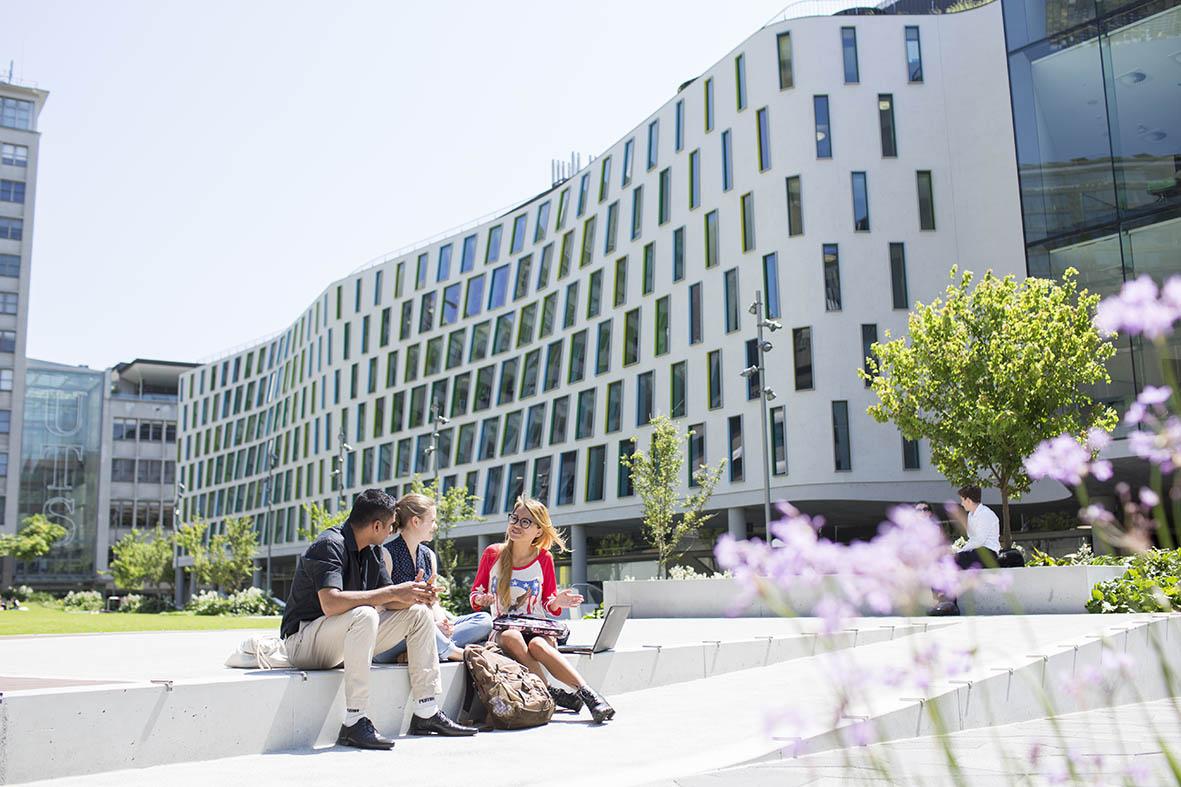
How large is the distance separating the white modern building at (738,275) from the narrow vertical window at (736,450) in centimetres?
7

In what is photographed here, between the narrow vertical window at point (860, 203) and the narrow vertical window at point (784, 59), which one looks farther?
the narrow vertical window at point (784, 59)

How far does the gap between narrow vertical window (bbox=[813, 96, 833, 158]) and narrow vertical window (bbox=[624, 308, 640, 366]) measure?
10.7 m

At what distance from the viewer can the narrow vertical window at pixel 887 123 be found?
35062 mm

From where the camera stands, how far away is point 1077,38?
2678cm

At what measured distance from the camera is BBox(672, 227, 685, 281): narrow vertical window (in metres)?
40.1

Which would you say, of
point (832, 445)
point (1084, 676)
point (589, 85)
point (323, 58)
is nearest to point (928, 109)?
point (832, 445)

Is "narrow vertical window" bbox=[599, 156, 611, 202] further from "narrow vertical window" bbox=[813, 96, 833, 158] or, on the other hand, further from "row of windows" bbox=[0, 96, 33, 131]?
→ "row of windows" bbox=[0, 96, 33, 131]

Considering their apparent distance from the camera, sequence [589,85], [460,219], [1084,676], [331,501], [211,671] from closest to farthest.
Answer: [1084,676]
[211,671]
[589,85]
[460,219]
[331,501]

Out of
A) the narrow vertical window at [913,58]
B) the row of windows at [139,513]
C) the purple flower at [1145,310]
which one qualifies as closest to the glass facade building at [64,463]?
the row of windows at [139,513]

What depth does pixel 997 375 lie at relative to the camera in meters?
20.8

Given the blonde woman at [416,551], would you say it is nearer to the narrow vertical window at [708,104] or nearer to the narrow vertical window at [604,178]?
the narrow vertical window at [708,104]

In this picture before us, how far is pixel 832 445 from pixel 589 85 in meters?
16.1

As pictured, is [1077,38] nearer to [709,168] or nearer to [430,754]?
[709,168]

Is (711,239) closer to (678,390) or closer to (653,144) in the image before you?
(678,390)
